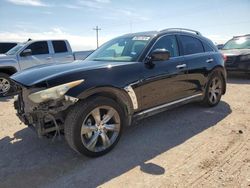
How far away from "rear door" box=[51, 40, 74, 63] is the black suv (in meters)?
5.06

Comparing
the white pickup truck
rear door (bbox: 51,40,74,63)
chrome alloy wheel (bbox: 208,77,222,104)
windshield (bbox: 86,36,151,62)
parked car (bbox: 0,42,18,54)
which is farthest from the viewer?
parked car (bbox: 0,42,18,54)

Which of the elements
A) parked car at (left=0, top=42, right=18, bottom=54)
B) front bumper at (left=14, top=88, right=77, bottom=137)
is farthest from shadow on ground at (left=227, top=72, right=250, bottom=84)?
parked car at (left=0, top=42, right=18, bottom=54)

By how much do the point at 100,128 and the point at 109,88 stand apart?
0.58 metres

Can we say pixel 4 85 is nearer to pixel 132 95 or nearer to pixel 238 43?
pixel 132 95

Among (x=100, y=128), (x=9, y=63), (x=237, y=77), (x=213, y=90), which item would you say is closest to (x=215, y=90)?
(x=213, y=90)

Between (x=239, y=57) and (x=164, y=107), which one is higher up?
(x=239, y=57)

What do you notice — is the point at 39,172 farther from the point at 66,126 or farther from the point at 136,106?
the point at 136,106

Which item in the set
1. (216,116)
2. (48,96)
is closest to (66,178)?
(48,96)

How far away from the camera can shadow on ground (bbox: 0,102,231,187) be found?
3.18 metres

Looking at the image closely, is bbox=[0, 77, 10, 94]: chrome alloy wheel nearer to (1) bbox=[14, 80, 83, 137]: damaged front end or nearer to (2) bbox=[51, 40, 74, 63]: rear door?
(2) bbox=[51, 40, 74, 63]: rear door

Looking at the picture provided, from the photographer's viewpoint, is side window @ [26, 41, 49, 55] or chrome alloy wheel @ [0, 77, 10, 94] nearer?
chrome alloy wheel @ [0, 77, 10, 94]

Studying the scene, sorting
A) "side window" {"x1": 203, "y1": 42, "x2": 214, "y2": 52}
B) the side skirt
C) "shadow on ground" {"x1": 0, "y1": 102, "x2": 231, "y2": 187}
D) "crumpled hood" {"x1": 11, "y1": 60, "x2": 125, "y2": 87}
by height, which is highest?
"side window" {"x1": 203, "y1": 42, "x2": 214, "y2": 52}

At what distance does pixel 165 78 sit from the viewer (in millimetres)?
4496

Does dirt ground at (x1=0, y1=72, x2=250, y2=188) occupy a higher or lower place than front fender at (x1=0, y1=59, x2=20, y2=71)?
lower
